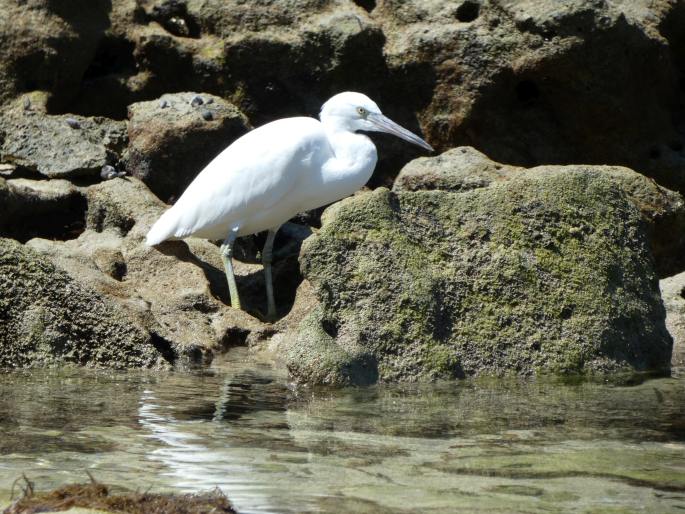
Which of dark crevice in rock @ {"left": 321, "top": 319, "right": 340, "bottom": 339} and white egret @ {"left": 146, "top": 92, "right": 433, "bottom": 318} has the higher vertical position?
white egret @ {"left": 146, "top": 92, "right": 433, "bottom": 318}

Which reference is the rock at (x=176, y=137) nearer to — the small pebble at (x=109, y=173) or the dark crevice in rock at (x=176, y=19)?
the small pebble at (x=109, y=173)

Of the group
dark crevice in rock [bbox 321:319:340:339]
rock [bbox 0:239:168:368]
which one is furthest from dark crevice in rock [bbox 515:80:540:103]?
rock [bbox 0:239:168:368]

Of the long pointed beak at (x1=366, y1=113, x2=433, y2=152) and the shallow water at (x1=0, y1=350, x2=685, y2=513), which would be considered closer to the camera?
the shallow water at (x1=0, y1=350, x2=685, y2=513)

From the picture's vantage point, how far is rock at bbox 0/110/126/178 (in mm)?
10828

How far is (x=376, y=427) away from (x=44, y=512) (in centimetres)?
218

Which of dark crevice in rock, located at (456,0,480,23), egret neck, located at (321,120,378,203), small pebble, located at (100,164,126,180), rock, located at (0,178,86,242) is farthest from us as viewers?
dark crevice in rock, located at (456,0,480,23)

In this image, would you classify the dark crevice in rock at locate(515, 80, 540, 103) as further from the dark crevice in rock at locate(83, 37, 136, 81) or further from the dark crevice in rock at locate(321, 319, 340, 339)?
the dark crevice in rock at locate(321, 319, 340, 339)

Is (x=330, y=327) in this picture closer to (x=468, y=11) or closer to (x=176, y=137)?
(x=176, y=137)

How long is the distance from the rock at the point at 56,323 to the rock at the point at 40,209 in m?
2.84

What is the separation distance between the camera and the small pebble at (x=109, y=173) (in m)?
10.6

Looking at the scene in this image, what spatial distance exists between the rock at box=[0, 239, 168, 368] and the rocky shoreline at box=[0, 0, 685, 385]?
13 millimetres

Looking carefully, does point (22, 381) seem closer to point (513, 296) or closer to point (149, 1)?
point (513, 296)

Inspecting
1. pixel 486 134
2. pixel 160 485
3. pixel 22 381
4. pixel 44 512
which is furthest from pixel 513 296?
pixel 486 134

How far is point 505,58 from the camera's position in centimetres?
1130
